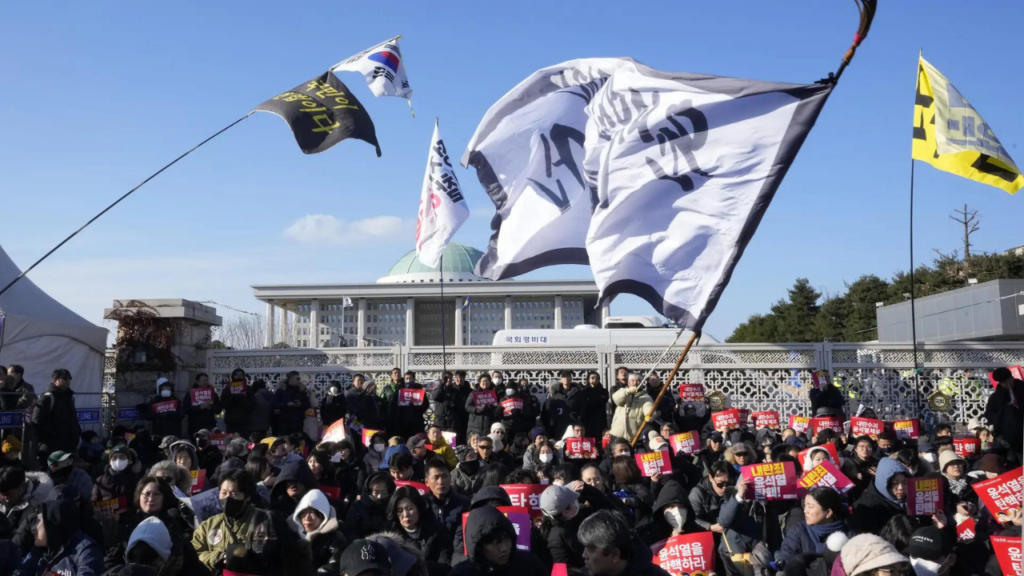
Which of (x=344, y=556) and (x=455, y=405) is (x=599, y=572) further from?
(x=455, y=405)

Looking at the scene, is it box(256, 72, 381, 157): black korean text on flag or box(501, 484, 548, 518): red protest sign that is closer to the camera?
box(501, 484, 548, 518): red protest sign

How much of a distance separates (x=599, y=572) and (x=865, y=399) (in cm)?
1446

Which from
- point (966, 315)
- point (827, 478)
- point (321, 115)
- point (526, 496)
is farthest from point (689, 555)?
point (966, 315)

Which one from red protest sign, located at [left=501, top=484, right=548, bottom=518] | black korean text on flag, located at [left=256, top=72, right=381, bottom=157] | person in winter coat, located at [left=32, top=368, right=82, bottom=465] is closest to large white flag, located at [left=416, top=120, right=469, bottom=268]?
black korean text on flag, located at [left=256, top=72, right=381, bottom=157]

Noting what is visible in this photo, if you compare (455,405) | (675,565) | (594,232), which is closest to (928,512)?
(675,565)

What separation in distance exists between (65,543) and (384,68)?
8877mm

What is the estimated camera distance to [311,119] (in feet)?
37.0

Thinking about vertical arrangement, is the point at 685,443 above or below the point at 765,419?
below

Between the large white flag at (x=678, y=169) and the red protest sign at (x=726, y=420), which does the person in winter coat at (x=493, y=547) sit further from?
the red protest sign at (x=726, y=420)

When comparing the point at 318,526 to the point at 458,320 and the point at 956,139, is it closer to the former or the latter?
the point at 956,139

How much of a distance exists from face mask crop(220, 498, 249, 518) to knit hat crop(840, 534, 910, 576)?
12.5ft

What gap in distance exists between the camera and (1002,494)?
7.41m

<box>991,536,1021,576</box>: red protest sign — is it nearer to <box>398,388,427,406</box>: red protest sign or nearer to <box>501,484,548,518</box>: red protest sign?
<box>501,484,548,518</box>: red protest sign

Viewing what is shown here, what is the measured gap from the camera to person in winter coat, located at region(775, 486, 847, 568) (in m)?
6.71
